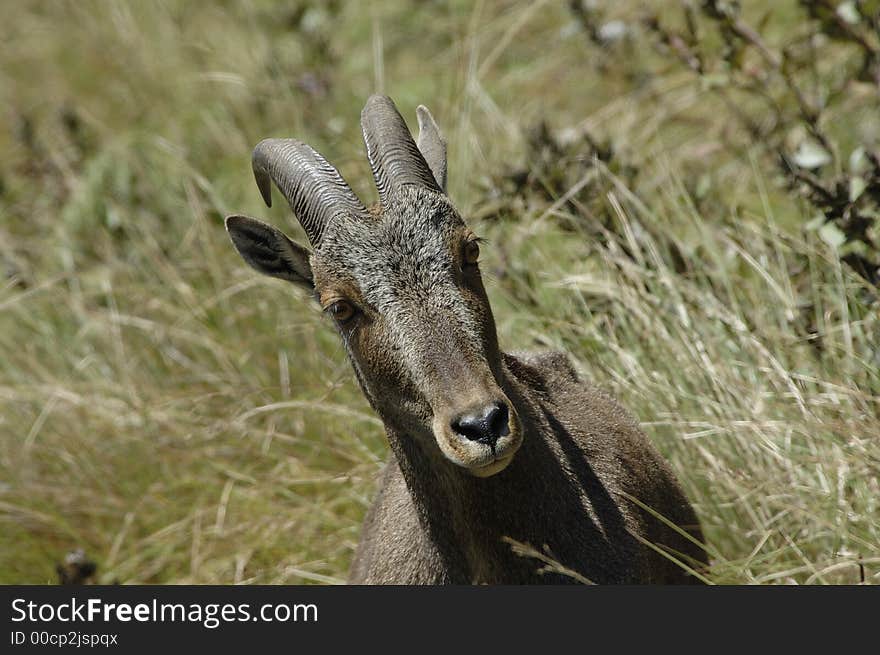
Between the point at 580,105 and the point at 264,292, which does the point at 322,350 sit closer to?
the point at 264,292

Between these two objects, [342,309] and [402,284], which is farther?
[342,309]

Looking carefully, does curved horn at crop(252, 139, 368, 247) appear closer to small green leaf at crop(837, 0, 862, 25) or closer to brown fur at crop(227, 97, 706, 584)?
brown fur at crop(227, 97, 706, 584)

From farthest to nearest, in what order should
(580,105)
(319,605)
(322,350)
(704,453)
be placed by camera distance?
(580,105), (322,350), (704,453), (319,605)

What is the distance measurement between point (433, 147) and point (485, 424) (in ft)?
5.25

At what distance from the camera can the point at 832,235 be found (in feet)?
18.4

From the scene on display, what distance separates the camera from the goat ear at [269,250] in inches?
190

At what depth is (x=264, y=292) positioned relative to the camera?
24.9ft

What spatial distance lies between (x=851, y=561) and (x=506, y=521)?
3.87 feet

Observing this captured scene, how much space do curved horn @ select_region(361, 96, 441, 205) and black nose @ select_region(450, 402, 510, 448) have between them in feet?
3.35

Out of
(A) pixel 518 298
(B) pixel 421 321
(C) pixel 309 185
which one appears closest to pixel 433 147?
(C) pixel 309 185

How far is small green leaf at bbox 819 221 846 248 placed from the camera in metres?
5.57

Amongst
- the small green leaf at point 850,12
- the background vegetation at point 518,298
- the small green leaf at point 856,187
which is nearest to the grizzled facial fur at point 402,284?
the background vegetation at point 518,298

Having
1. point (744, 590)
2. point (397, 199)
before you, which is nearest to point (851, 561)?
point (744, 590)

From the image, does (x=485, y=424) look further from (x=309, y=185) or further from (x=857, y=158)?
(x=857, y=158)
